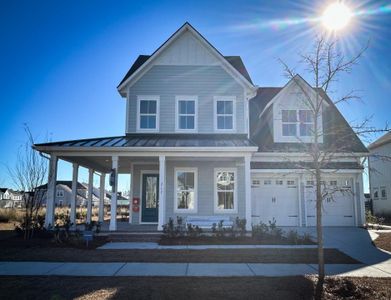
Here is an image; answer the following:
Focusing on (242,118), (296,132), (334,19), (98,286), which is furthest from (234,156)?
(98,286)

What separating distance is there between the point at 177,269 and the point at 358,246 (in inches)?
261

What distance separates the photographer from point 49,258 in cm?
876

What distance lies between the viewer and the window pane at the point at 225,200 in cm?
1477

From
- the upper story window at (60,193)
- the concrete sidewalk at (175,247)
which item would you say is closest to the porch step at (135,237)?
the concrete sidewalk at (175,247)

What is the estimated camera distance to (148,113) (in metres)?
15.6

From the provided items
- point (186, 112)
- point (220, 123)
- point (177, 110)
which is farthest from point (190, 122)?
point (220, 123)

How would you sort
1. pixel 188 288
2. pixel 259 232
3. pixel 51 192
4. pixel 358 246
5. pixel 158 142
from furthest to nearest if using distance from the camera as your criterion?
pixel 158 142, pixel 51 192, pixel 259 232, pixel 358 246, pixel 188 288

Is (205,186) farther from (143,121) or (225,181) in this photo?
(143,121)

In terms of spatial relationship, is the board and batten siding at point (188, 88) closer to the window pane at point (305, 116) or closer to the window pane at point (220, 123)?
the window pane at point (220, 123)

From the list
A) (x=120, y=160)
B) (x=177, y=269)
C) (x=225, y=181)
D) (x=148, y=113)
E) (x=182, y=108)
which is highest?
(x=182, y=108)

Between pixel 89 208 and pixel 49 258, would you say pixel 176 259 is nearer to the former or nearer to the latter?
pixel 49 258

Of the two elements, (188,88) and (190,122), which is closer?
(190,122)

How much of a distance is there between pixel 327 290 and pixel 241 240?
568cm

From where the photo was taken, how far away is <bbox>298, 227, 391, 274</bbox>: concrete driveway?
27.9 feet
